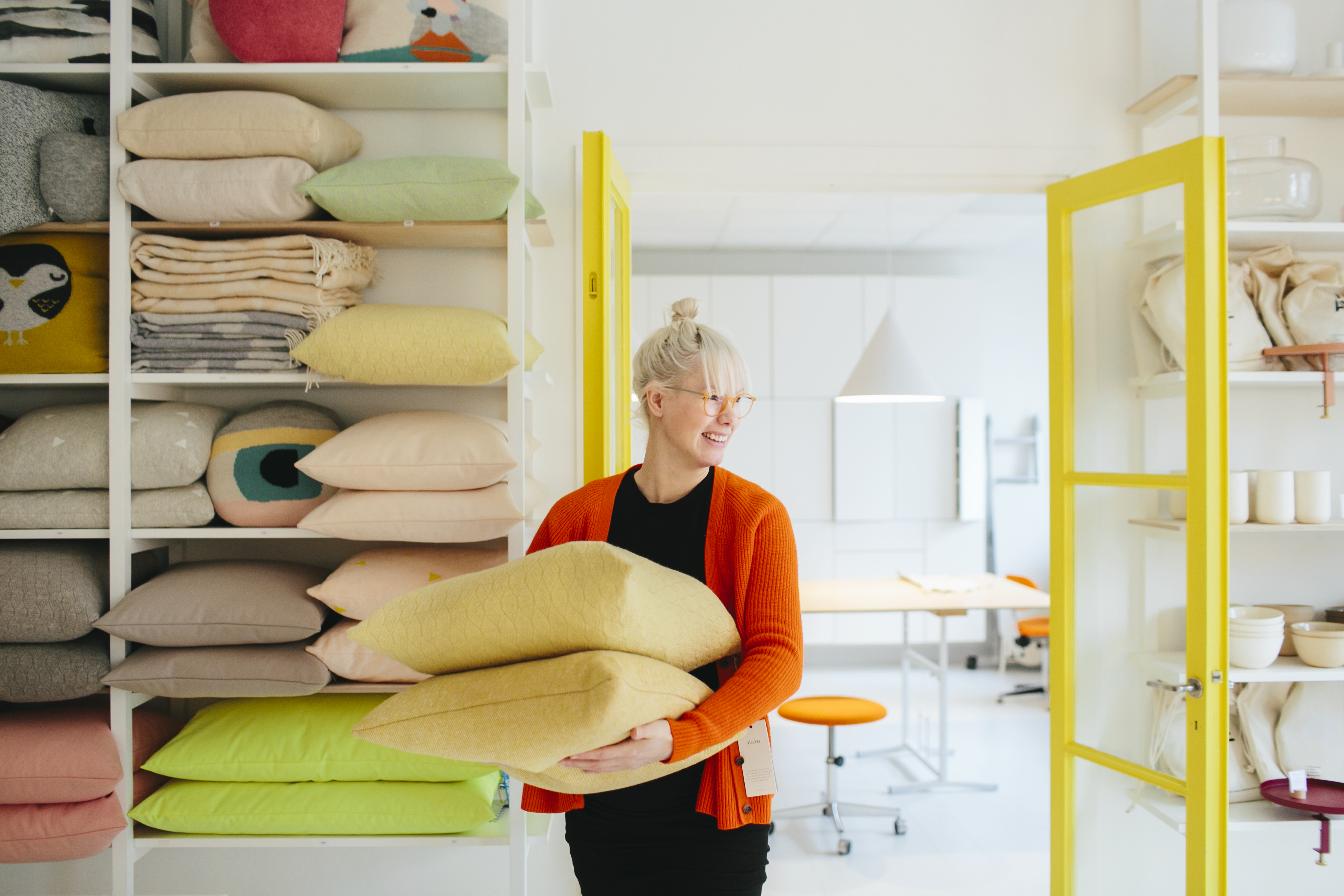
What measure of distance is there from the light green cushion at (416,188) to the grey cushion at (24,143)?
0.61 metres

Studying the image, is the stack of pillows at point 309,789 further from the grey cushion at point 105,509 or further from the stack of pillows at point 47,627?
the grey cushion at point 105,509

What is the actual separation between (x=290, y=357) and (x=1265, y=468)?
2553 mm

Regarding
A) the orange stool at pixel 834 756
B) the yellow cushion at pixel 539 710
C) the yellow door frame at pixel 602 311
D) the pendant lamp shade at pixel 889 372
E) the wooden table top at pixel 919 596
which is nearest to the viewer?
the yellow cushion at pixel 539 710

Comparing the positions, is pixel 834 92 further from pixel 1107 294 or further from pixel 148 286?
pixel 148 286

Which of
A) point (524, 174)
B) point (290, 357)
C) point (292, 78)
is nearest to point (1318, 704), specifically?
point (524, 174)

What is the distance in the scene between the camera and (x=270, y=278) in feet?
6.14

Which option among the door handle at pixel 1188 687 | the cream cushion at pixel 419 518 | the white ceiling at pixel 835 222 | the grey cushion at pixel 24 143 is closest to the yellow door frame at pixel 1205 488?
the door handle at pixel 1188 687

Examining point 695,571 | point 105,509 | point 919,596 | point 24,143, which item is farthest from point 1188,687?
point 24,143

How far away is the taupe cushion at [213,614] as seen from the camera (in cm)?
174

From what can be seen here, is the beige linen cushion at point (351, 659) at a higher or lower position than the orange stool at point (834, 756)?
higher

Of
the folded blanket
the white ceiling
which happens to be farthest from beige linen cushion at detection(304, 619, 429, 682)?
the white ceiling

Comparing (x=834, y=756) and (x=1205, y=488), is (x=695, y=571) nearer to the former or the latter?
(x=1205, y=488)

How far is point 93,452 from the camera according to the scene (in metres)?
1.84

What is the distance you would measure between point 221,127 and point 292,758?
1.39 m
